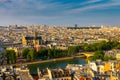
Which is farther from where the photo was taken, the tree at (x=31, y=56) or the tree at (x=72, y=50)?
the tree at (x=72, y=50)

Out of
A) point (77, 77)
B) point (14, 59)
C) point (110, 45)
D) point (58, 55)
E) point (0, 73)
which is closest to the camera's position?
point (77, 77)

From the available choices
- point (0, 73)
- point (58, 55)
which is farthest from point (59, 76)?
point (58, 55)

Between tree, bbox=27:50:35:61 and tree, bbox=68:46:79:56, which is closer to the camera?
tree, bbox=27:50:35:61

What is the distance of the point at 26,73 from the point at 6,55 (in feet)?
37.4

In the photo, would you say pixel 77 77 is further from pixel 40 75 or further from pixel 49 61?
pixel 49 61

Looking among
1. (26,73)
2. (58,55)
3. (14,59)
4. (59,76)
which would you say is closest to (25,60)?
(14,59)

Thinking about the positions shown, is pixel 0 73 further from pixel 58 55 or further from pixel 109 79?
pixel 58 55

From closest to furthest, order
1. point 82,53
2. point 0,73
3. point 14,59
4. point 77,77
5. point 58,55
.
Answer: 1. point 77,77
2. point 0,73
3. point 14,59
4. point 58,55
5. point 82,53

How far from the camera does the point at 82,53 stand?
3116 cm

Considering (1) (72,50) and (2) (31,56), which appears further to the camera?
(1) (72,50)

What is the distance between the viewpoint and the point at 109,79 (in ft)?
44.8

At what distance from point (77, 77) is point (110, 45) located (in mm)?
22514

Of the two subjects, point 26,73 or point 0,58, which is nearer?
point 26,73

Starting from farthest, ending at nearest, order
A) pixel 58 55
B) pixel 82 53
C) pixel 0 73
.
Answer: pixel 82 53, pixel 58 55, pixel 0 73
